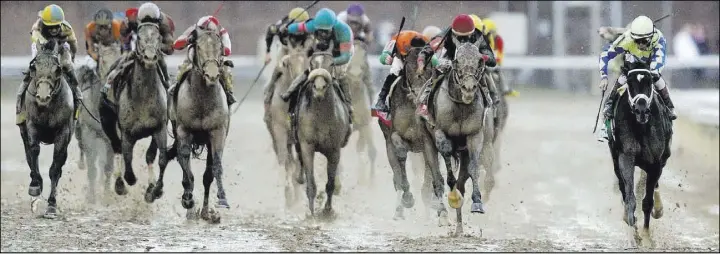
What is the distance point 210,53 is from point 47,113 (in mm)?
1975

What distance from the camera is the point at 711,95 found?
2900 centimetres

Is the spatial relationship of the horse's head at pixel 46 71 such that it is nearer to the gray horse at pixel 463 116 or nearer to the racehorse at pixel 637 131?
the gray horse at pixel 463 116

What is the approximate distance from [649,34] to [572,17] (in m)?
20.5

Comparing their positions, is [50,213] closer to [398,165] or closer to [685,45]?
[398,165]

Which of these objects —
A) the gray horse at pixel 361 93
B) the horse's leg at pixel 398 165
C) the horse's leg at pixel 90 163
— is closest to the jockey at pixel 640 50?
the horse's leg at pixel 398 165

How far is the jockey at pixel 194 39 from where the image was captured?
15320mm

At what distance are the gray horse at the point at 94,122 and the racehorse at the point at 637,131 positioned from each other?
619 centimetres

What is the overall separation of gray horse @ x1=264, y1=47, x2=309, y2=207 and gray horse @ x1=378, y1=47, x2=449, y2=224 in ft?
4.16

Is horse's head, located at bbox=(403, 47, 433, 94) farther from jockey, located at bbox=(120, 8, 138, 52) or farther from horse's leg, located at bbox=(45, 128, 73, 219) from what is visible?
horse's leg, located at bbox=(45, 128, 73, 219)

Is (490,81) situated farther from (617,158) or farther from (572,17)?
(572,17)

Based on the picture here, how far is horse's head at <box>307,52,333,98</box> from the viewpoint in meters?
16.3

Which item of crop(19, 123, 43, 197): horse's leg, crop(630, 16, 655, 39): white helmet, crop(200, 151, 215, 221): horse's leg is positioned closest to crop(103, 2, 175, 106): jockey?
crop(200, 151, 215, 221): horse's leg

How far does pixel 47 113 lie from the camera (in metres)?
16.1

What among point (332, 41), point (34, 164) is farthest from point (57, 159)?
point (332, 41)
